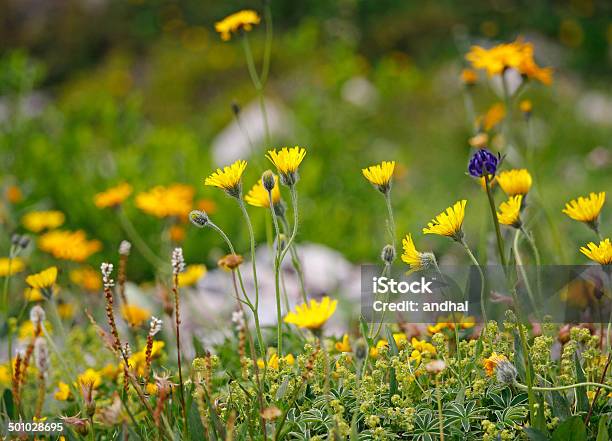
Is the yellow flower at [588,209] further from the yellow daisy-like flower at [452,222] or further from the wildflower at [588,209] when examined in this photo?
the yellow daisy-like flower at [452,222]

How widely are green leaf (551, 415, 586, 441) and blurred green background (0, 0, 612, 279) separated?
2.40ft

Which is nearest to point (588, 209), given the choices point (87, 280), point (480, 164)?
point (480, 164)

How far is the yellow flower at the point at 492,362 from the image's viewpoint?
974 millimetres

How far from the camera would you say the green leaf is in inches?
36.6

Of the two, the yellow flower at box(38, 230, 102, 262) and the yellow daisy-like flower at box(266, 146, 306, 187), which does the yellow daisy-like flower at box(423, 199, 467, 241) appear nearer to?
the yellow daisy-like flower at box(266, 146, 306, 187)

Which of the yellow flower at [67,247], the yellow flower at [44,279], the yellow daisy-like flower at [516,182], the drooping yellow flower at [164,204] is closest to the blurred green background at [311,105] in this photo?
the drooping yellow flower at [164,204]

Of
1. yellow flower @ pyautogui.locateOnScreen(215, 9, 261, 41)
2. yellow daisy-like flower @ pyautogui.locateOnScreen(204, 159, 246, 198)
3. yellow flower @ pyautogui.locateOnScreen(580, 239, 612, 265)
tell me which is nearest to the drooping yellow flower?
yellow flower @ pyautogui.locateOnScreen(215, 9, 261, 41)

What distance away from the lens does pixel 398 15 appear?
7.39 metres

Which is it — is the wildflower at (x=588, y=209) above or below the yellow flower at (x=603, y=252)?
above

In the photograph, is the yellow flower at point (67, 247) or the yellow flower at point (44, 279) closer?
the yellow flower at point (44, 279)

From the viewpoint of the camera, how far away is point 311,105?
3.59 m
